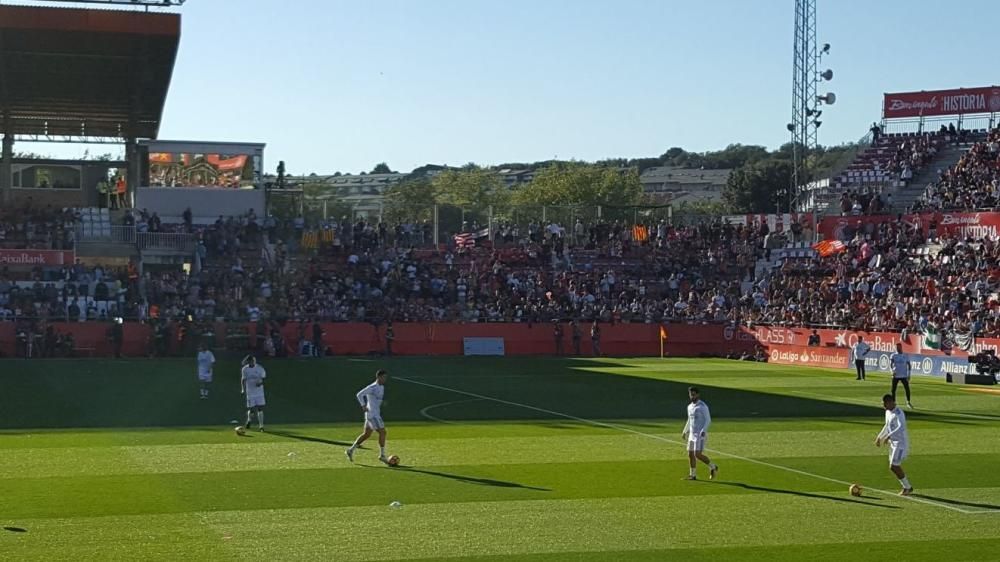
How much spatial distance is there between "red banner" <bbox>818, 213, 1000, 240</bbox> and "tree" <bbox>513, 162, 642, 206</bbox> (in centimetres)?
8303

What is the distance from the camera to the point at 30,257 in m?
61.8

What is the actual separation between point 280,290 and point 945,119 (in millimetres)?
40837

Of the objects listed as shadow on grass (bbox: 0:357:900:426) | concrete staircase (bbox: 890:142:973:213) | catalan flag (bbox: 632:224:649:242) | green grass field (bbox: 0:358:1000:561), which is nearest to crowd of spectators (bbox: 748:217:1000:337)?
concrete staircase (bbox: 890:142:973:213)

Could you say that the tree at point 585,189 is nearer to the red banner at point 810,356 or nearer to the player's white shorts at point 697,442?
the red banner at point 810,356

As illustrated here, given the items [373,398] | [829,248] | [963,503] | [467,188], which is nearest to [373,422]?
[373,398]

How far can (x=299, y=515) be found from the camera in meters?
19.8

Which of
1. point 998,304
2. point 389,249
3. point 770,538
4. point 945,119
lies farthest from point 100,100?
point 770,538

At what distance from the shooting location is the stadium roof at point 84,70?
5134cm

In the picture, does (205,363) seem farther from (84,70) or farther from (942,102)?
(942,102)

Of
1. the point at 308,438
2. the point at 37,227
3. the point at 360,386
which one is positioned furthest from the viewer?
the point at 37,227

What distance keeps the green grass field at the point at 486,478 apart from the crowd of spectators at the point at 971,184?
1051 inches

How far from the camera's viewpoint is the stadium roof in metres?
51.3

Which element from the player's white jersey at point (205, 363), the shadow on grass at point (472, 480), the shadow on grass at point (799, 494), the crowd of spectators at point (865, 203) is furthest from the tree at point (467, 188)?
the shadow on grass at point (799, 494)

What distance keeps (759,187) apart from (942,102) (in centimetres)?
7212
